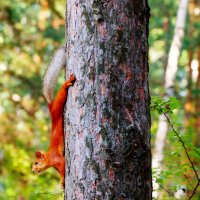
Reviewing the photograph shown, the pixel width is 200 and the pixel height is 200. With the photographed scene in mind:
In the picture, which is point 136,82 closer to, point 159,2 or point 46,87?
point 46,87

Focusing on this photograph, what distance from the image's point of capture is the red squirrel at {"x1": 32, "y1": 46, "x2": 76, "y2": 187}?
2266 millimetres

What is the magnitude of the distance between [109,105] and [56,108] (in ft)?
1.36

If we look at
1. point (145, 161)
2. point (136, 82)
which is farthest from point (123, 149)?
point (136, 82)

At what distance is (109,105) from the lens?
2004mm

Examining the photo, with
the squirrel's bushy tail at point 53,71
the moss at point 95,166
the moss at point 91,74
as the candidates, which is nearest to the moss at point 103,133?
the moss at point 95,166

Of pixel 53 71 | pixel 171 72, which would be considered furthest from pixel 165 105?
pixel 171 72

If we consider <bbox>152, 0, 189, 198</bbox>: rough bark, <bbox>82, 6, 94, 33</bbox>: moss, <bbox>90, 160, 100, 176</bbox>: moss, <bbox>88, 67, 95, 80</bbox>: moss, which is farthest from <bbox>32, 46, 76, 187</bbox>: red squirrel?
<bbox>152, 0, 189, 198</bbox>: rough bark

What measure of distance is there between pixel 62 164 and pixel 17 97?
8.51m

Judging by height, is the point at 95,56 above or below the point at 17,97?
below

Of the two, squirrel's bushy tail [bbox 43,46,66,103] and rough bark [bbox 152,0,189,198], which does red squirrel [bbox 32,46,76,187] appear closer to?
squirrel's bushy tail [bbox 43,46,66,103]

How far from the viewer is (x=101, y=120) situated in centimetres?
200

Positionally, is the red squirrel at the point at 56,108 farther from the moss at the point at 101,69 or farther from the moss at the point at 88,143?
the moss at the point at 88,143

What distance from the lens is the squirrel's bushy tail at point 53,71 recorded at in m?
2.42

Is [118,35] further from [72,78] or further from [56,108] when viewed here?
[56,108]
